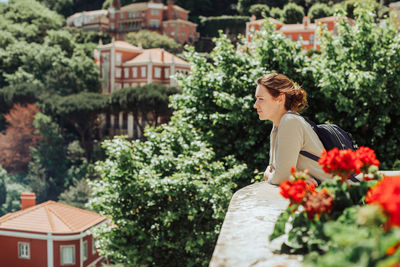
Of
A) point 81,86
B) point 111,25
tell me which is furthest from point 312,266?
point 111,25

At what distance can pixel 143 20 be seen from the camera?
213 feet

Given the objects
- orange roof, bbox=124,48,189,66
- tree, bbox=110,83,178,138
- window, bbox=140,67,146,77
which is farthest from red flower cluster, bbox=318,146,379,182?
window, bbox=140,67,146,77

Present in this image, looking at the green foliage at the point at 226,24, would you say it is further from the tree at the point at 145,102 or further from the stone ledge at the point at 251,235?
the stone ledge at the point at 251,235

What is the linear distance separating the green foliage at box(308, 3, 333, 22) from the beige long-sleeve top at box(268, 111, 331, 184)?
182ft

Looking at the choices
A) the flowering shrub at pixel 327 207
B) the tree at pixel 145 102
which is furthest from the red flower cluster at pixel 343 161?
the tree at pixel 145 102

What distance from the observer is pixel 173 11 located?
63719mm

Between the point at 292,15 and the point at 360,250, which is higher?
the point at 292,15

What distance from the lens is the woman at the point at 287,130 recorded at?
2.90 metres

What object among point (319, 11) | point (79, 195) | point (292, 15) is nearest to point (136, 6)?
point (292, 15)

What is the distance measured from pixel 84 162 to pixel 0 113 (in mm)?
11973

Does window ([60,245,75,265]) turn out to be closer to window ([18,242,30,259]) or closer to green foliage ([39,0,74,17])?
window ([18,242,30,259])

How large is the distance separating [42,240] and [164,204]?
11.6 metres

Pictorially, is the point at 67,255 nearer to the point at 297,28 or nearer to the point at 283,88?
the point at 283,88

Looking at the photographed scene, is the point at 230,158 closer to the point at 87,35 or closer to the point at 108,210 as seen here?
the point at 108,210
